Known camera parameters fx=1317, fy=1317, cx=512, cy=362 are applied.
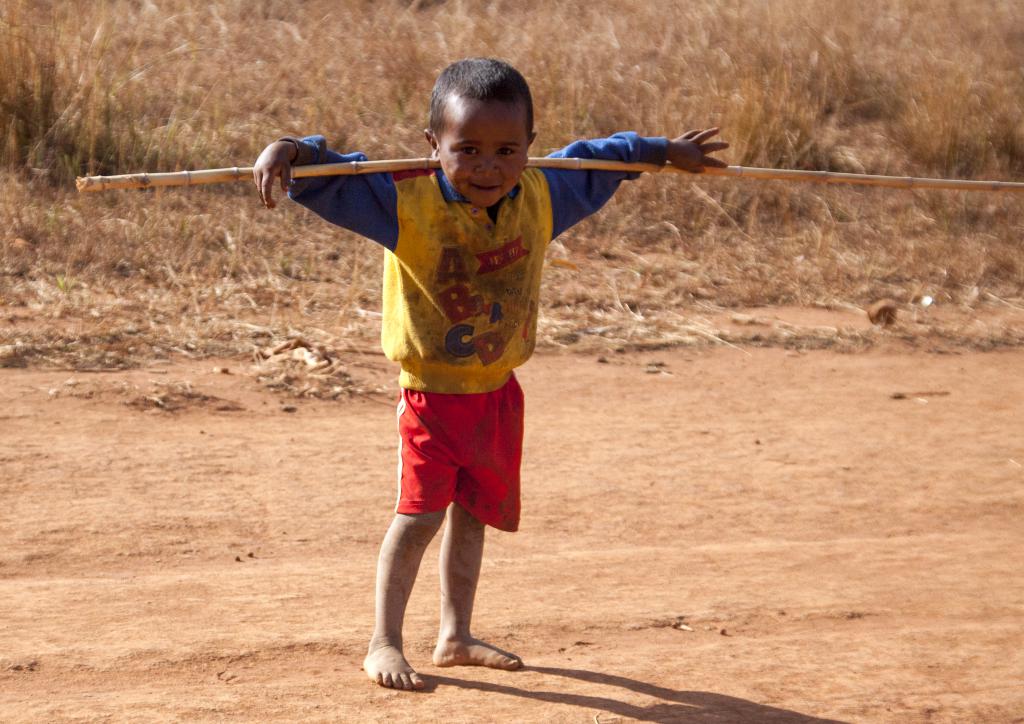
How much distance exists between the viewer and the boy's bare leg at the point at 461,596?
123 inches

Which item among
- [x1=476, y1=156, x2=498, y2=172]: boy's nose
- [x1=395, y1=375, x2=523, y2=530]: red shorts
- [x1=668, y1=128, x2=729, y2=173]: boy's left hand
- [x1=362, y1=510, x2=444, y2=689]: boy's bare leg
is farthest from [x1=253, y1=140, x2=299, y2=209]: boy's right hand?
[x1=668, y1=128, x2=729, y2=173]: boy's left hand

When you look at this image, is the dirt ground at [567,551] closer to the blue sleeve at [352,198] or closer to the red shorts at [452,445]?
the red shorts at [452,445]

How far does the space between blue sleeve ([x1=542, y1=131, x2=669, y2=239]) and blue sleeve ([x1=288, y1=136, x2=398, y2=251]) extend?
0.43 metres

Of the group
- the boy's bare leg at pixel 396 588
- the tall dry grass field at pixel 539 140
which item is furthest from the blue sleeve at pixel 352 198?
the tall dry grass field at pixel 539 140

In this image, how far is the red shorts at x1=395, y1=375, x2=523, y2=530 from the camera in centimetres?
294

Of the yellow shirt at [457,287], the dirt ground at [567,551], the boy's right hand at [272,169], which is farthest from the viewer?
the dirt ground at [567,551]

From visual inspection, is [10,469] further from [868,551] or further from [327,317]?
[868,551]

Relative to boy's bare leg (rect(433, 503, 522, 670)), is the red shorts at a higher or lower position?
higher

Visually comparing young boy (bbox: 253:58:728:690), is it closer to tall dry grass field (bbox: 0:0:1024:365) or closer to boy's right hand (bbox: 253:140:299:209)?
boy's right hand (bbox: 253:140:299:209)

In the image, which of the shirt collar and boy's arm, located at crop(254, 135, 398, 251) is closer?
boy's arm, located at crop(254, 135, 398, 251)

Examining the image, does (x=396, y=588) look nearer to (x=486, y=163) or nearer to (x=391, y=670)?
(x=391, y=670)

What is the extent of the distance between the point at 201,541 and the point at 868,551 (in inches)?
84.6

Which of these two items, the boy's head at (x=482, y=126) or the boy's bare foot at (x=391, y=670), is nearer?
the boy's head at (x=482, y=126)

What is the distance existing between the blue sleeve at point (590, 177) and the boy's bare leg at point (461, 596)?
72 centimetres
